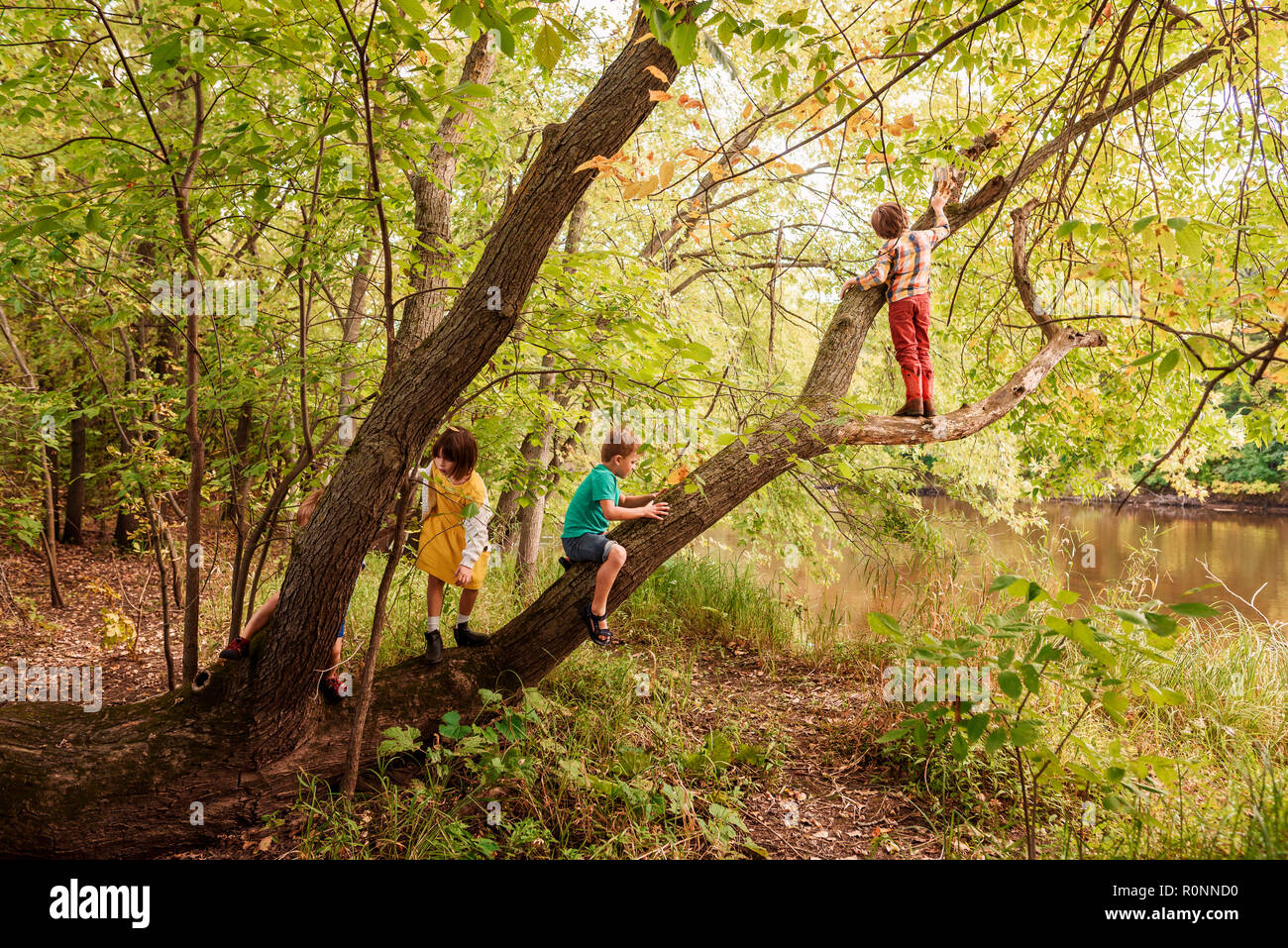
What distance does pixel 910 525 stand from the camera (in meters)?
5.39

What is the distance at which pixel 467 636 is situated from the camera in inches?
141

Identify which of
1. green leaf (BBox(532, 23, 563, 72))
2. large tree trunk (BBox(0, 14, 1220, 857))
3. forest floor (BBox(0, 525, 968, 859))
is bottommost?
forest floor (BBox(0, 525, 968, 859))

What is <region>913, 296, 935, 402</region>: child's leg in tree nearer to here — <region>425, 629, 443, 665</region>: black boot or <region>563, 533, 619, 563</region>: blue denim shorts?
<region>563, 533, 619, 563</region>: blue denim shorts

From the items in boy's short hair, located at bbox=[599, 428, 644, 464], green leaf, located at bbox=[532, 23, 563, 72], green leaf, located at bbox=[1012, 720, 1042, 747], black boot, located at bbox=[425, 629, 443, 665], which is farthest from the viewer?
boy's short hair, located at bbox=[599, 428, 644, 464]

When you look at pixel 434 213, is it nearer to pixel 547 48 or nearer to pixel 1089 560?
pixel 547 48

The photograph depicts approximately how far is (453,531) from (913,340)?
9.78 feet

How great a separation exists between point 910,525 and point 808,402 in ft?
7.19

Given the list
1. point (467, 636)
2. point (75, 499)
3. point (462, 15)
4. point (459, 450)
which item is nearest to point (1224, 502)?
point (467, 636)

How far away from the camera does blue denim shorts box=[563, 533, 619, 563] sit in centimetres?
352

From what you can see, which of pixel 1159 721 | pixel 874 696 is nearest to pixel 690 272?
pixel 874 696

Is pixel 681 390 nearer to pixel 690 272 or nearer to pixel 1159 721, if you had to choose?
pixel 1159 721

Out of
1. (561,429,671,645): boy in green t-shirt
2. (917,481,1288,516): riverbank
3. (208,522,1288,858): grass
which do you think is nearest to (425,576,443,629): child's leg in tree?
(208,522,1288,858): grass

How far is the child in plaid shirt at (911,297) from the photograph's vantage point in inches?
158

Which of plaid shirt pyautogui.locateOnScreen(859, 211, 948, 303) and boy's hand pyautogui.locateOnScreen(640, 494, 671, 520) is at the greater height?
plaid shirt pyautogui.locateOnScreen(859, 211, 948, 303)
